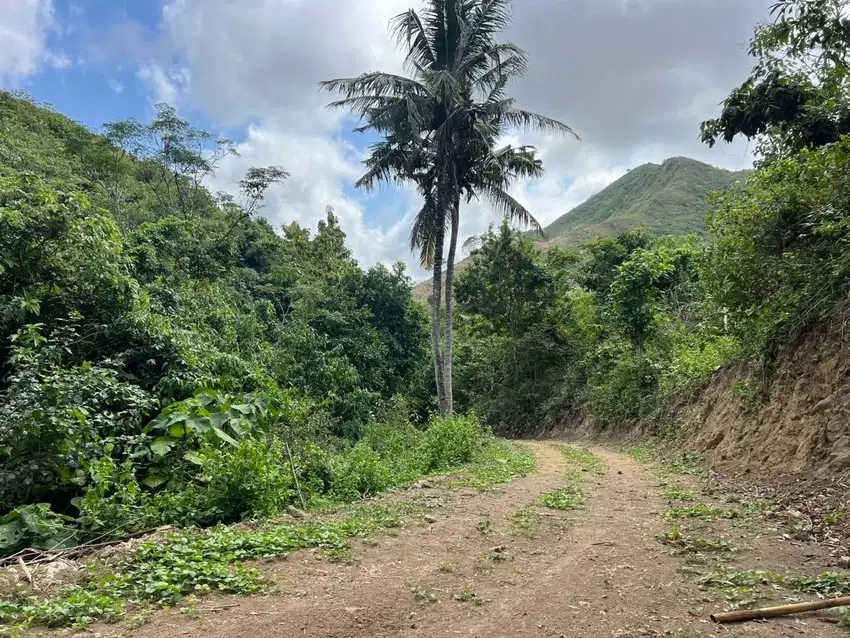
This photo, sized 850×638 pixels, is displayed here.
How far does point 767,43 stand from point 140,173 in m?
32.0

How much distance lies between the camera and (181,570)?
417 cm

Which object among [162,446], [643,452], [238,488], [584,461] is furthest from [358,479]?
[643,452]

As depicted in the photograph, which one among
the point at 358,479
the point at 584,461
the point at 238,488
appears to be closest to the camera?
the point at 238,488

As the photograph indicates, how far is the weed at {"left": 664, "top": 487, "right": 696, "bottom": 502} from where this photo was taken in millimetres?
7215

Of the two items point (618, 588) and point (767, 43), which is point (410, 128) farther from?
point (618, 588)

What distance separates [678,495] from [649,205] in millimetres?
63188

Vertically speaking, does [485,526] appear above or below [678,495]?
above

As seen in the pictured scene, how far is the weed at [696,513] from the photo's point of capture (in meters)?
6.01

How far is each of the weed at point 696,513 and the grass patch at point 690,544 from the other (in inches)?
31.7

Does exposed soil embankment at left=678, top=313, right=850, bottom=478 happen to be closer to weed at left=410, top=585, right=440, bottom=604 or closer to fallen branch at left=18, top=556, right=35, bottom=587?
weed at left=410, top=585, right=440, bottom=604

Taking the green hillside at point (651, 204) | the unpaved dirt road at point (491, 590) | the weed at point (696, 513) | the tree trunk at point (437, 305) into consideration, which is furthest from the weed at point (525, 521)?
the green hillside at point (651, 204)

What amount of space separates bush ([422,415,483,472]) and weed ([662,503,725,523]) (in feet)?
16.8

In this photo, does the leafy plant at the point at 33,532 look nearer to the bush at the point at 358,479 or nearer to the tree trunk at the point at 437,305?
the bush at the point at 358,479

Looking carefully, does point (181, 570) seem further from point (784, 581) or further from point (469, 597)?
point (784, 581)
